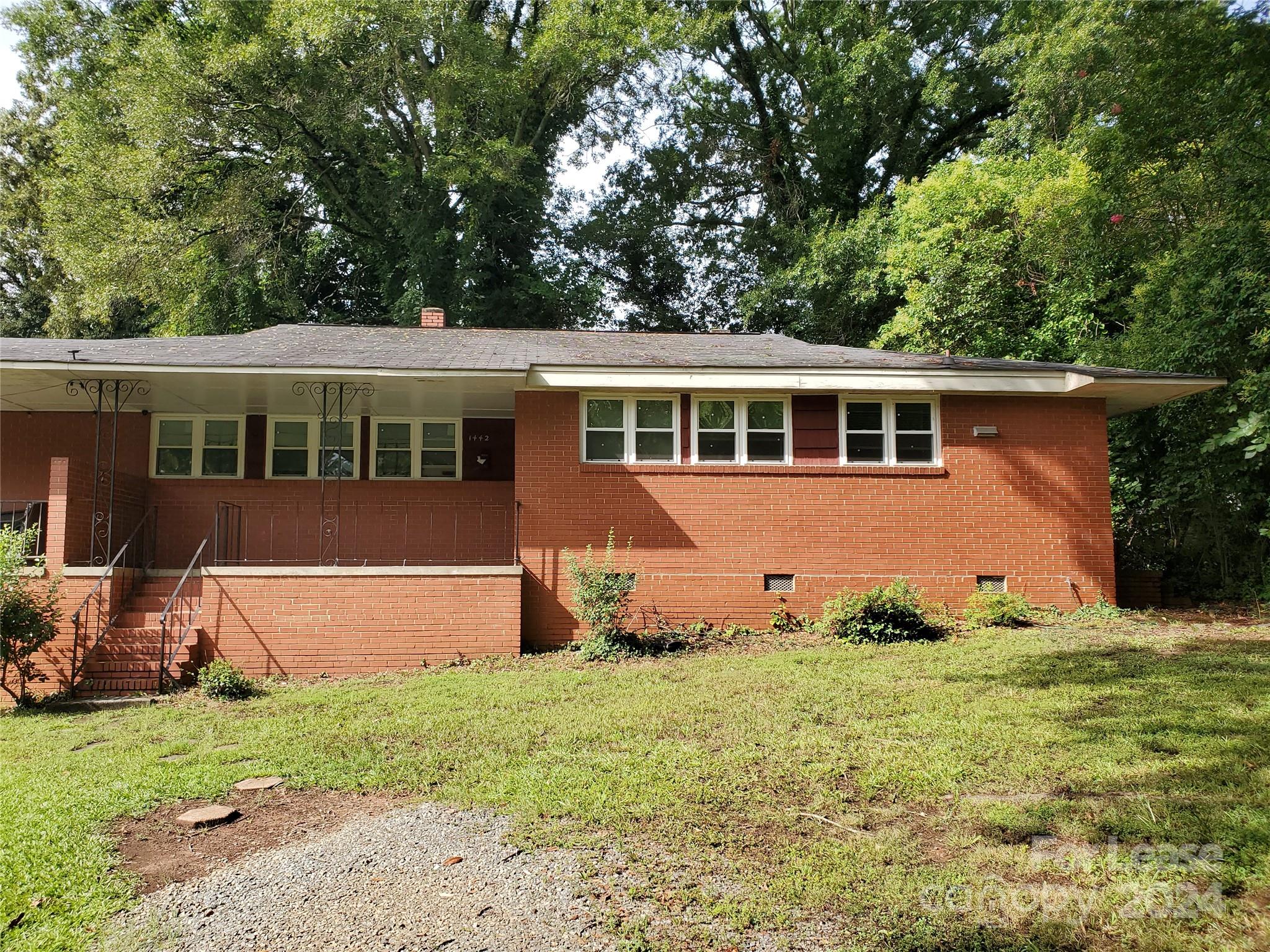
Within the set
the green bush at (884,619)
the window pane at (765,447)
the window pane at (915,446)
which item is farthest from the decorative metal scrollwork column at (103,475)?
the window pane at (915,446)

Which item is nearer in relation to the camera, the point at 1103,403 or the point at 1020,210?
the point at 1103,403

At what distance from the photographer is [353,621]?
402 inches

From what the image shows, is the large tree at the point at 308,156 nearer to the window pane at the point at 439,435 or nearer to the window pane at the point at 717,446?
the window pane at the point at 439,435

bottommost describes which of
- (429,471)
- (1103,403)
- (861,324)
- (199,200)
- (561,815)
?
(561,815)

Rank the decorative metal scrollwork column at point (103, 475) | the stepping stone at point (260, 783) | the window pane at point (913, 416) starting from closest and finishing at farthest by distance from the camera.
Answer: the stepping stone at point (260, 783) → the decorative metal scrollwork column at point (103, 475) → the window pane at point (913, 416)

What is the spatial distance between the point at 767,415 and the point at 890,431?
1.75 meters

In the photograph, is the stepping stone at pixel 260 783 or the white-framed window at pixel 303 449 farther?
the white-framed window at pixel 303 449

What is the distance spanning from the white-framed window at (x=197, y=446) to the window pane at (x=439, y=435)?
2869 mm

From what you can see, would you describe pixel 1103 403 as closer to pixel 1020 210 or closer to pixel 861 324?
pixel 1020 210

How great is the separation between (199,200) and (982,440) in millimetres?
22583

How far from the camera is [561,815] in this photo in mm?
4961

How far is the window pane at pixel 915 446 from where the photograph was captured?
39.6ft

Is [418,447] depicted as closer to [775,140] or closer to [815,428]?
[815,428]

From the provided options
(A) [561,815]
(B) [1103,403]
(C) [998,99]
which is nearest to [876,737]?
(A) [561,815]
